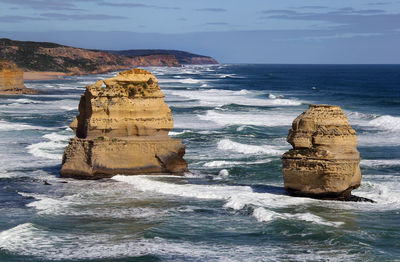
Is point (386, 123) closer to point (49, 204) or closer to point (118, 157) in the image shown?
point (118, 157)

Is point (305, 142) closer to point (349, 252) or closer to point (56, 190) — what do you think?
point (349, 252)

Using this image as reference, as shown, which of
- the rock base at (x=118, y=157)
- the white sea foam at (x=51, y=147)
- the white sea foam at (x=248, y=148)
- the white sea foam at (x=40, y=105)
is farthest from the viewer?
the white sea foam at (x=40, y=105)

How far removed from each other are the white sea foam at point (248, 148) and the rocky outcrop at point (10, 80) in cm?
4898

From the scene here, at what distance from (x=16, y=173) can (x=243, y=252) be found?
486 inches

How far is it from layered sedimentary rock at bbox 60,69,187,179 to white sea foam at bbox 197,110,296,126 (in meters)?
19.6

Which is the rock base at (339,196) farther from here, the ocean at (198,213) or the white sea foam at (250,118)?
the white sea foam at (250,118)

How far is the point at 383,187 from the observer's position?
2111 cm

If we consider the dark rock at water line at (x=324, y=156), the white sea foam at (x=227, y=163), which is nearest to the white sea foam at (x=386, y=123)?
the white sea foam at (x=227, y=163)

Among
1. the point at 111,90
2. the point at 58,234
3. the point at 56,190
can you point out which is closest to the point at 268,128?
the point at 111,90

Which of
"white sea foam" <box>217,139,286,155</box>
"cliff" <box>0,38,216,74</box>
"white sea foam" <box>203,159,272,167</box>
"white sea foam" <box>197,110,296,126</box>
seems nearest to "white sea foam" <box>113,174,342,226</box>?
"white sea foam" <box>203,159,272,167</box>

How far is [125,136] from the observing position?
75.8ft

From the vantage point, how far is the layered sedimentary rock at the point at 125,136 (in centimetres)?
2267

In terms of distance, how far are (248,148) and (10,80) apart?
5378cm

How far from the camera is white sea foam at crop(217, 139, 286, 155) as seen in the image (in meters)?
29.8
